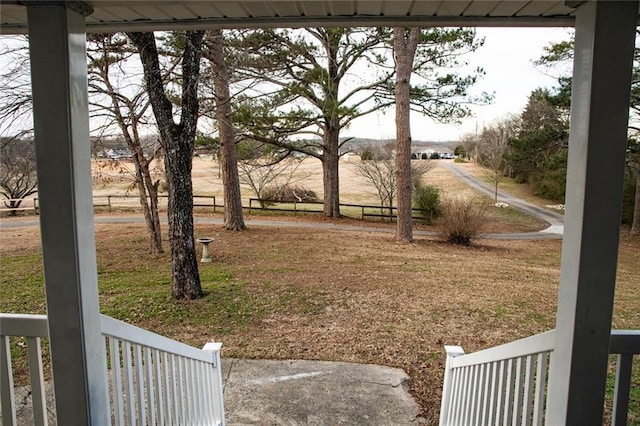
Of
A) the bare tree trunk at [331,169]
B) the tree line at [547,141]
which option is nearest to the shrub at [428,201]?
the tree line at [547,141]

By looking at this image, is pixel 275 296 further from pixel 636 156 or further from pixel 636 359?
pixel 636 156

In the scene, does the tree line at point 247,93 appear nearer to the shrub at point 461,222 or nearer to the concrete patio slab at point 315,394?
the shrub at point 461,222

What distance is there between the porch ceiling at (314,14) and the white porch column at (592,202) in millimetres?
364

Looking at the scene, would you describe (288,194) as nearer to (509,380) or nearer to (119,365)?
(119,365)

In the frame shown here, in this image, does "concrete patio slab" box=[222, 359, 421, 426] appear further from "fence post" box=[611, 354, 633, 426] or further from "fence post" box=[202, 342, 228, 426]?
"fence post" box=[611, 354, 633, 426]

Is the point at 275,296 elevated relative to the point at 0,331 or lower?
lower

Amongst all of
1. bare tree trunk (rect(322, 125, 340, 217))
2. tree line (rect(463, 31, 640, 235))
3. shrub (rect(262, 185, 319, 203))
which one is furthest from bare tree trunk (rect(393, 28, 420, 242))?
shrub (rect(262, 185, 319, 203))

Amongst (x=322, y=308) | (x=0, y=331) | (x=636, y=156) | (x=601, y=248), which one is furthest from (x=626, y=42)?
(x=636, y=156)

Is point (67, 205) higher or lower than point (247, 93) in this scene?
lower

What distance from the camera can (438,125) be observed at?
1224cm

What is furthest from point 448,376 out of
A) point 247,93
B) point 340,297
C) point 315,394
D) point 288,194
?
point 288,194

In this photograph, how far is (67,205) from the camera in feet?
4.27

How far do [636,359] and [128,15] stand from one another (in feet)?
17.2

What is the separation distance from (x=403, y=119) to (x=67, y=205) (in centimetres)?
962
